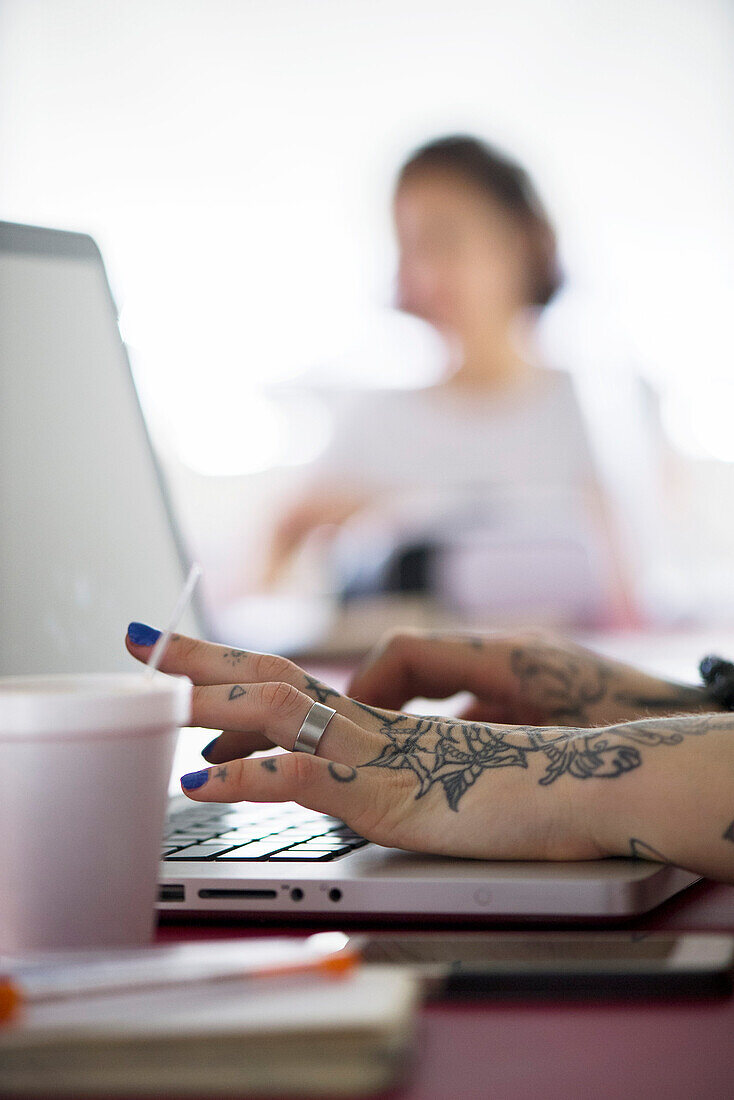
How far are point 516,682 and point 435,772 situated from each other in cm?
34

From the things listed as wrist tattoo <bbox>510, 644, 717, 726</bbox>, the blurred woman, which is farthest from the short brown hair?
wrist tattoo <bbox>510, 644, 717, 726</bbox>

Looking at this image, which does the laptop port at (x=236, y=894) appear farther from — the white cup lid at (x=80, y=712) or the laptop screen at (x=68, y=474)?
the laptop screen at (x=68, y=474)

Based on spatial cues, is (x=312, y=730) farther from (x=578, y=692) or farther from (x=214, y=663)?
(x=578, y=692)

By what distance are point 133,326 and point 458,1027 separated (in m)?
4.00

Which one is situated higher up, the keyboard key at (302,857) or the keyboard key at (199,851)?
the keyboard key at (302,857)

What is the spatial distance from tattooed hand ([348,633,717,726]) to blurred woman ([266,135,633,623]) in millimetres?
2721

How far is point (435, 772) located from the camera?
0.61m

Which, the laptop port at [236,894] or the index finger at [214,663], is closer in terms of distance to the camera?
the laptop port at [236,894]

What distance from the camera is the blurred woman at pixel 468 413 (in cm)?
393

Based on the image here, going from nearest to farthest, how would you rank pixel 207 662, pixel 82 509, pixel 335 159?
pixel 207 662, pixel 82 509, pixel 335 159

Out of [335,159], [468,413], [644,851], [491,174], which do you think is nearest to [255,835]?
[644,851]

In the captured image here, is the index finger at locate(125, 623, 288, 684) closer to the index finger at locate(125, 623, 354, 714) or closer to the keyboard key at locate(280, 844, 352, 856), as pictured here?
the index finger at locate(125, 623, 354, 714)

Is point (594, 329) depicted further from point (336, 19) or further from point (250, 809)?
point (250, 809)

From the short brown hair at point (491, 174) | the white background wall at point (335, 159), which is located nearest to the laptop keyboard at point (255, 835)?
the white background wall at point (335, 159)
